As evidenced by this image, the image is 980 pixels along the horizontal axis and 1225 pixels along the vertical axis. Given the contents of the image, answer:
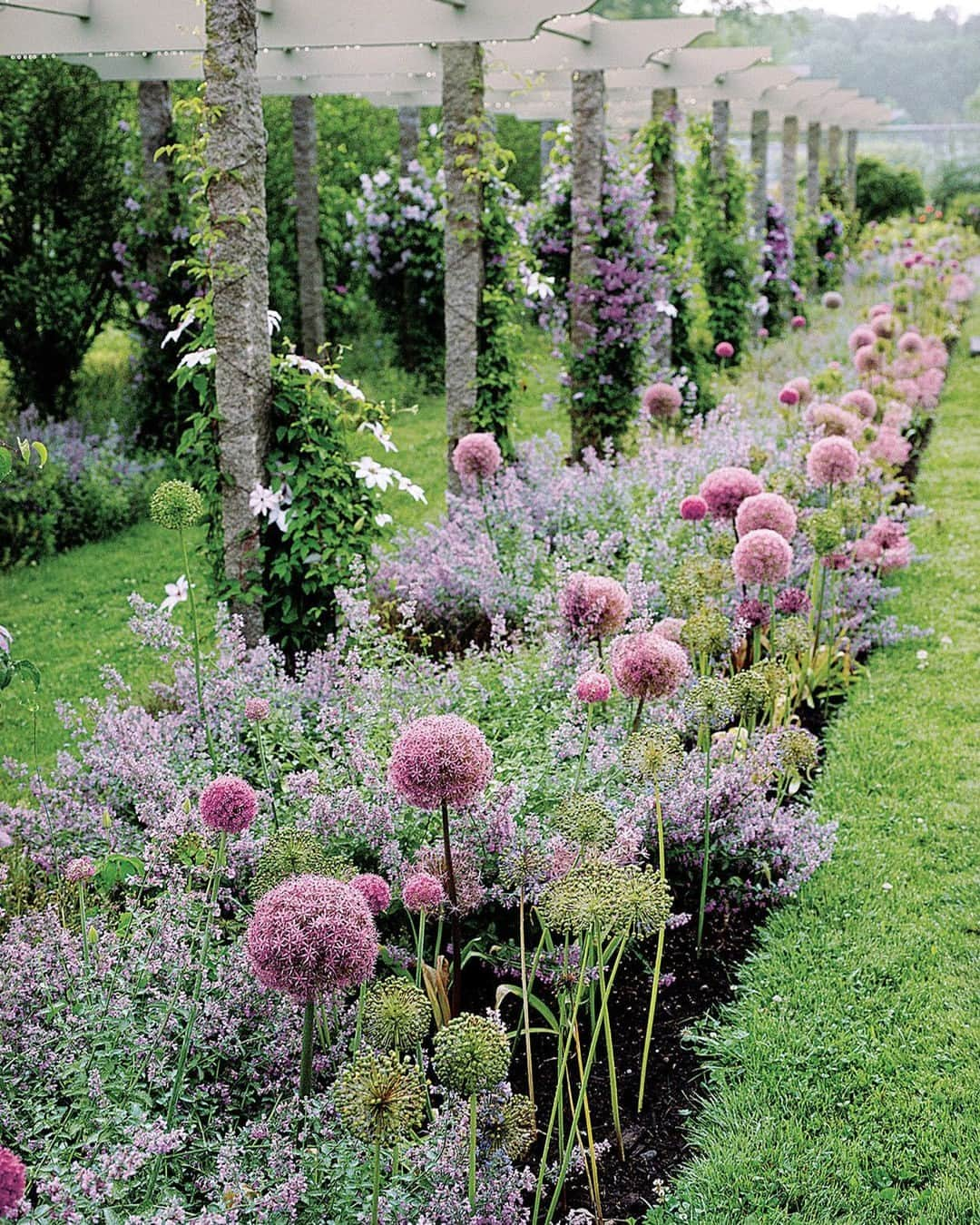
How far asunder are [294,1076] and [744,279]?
10.7m

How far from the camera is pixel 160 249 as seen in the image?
8180 mm

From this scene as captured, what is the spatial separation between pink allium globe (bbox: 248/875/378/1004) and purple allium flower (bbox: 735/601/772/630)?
2503mm

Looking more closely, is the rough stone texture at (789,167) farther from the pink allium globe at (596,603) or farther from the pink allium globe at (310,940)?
the pink allium globe at (310,940)

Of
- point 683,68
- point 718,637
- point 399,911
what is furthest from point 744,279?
point 399,911

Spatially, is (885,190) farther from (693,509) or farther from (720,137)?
(693,509)

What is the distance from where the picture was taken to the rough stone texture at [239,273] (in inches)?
161

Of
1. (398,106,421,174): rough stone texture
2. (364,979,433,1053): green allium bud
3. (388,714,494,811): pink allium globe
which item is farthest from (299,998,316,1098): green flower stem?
(398,106,421,174): rough stone texture

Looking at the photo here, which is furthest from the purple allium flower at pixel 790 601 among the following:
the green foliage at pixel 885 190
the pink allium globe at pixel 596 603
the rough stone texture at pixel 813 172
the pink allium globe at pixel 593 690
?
the green foliage at pixel 885 190

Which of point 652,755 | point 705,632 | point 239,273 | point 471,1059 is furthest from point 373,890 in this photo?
point 239,273

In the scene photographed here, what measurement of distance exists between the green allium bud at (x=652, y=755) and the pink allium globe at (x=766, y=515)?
4.44ft

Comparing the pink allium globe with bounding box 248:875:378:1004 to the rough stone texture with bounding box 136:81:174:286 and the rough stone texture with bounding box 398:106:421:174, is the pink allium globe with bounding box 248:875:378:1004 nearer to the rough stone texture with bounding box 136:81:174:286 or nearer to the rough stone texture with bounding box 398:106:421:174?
the rough stone texture with bounding box 136:81:174:286

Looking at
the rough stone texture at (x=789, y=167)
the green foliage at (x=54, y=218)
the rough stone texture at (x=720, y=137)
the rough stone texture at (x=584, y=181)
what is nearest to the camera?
the rough stone texture at (x=584, y=181)

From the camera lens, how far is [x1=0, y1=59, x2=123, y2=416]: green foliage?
27.2 ft

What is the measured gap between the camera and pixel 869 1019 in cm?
287
